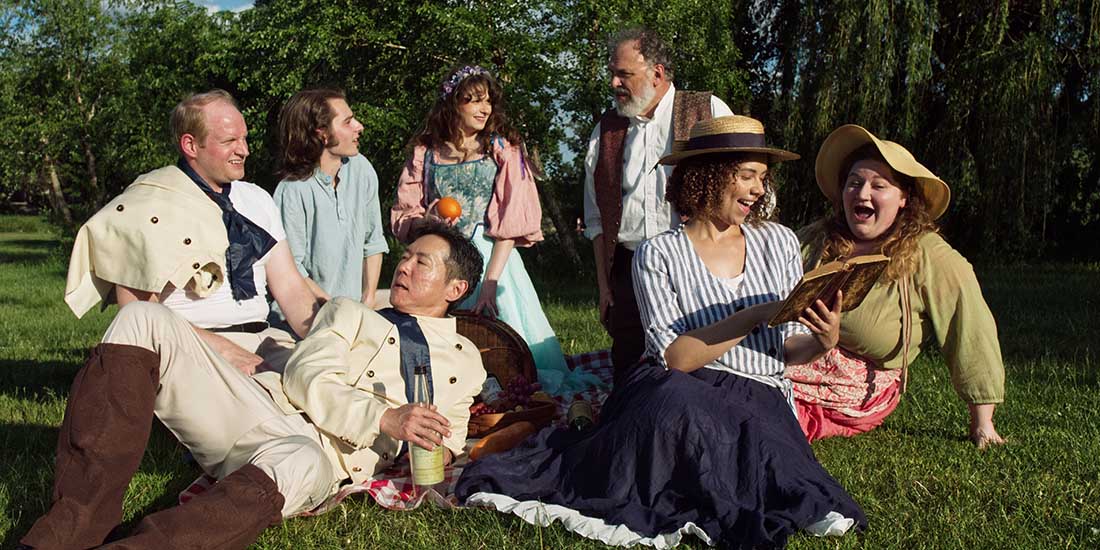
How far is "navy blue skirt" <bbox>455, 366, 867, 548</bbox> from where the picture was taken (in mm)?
3400

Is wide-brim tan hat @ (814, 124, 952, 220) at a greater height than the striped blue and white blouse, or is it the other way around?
wide-brim tan hat @ (814, 124, 952, 220)

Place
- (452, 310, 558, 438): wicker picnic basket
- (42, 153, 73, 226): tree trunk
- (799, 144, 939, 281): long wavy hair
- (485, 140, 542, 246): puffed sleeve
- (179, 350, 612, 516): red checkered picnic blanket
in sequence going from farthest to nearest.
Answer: (42, 153, 73, 226): tree trunk, (485, 140, 542, 246): puffed sleeve, (452, 310, 558, 438): wicker picnic basket, (799, 144, 939, 281): long wavy hair, (179, 350, 612, 516): red checkered picnic blanket

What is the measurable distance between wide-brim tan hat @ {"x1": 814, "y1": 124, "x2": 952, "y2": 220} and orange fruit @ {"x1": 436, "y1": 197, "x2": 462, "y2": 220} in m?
2.24

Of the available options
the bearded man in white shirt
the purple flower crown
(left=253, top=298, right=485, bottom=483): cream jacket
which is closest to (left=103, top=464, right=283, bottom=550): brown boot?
(left=253, top=298, right=485, bottom=483): cream jacket

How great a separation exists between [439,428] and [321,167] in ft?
9.30

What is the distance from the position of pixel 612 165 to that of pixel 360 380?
2.33 metres

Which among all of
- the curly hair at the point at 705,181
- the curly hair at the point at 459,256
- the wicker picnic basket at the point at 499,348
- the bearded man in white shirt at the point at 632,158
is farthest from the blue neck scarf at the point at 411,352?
the bearded man in white shirt at the point at 632,158

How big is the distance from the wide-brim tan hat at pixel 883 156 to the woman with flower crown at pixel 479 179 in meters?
2.06

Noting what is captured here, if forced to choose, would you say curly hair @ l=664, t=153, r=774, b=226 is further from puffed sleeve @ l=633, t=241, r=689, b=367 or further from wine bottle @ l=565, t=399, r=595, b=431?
wine bottle @ l=565, t=399, r=595, b=431

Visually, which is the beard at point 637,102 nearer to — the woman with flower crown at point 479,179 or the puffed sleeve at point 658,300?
the woman with flower crown at point 479,179

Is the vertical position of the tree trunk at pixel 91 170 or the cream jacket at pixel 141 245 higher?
the tree trunk at pixel 91 170

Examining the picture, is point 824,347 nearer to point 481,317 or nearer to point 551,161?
point 481,317

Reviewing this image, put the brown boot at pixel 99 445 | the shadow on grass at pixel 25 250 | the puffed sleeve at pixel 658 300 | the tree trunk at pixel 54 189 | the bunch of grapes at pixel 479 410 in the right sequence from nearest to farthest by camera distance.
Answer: the brown boot at pixel 99 445, the puffed sleeve at pixel 658 300, the bunch of grapes at pixel 479 410, the shadow on grass at pixel 25 250, the tree trunk at pixel 54 189

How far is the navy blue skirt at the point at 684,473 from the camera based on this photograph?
134 inches
